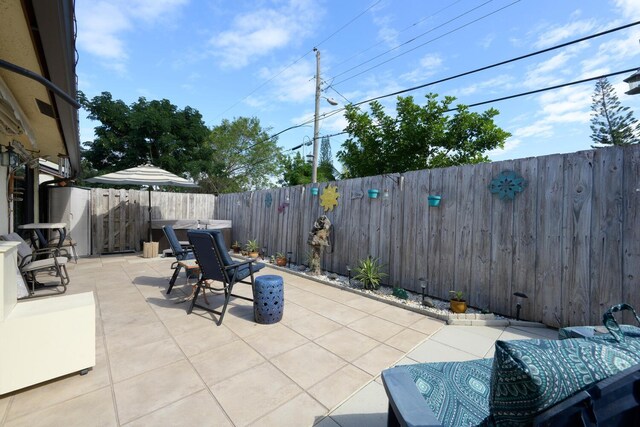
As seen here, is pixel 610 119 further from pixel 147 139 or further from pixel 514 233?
pixel 147 139

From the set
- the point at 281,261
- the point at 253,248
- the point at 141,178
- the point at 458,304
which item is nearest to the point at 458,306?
the point at 458,304

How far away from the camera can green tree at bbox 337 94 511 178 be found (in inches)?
519

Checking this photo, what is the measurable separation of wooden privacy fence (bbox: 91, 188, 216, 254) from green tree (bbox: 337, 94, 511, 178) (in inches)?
348

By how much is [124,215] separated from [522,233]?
9742mm

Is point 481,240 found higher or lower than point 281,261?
higher

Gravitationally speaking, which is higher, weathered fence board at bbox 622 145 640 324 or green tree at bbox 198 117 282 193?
green tree at bbox 198 117 282 193

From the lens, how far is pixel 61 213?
283 inches

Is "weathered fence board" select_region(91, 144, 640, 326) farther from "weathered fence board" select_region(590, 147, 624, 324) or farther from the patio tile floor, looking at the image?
the patio tile floor

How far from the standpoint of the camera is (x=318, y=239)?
17.5ft

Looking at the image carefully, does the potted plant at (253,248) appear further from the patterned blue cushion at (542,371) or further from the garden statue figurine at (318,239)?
the patterned blue cushion at (542,371)

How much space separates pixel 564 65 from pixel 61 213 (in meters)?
12.0

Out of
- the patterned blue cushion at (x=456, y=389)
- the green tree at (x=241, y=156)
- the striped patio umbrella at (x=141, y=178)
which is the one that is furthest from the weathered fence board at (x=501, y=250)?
the green tree at (x=241, y=156)

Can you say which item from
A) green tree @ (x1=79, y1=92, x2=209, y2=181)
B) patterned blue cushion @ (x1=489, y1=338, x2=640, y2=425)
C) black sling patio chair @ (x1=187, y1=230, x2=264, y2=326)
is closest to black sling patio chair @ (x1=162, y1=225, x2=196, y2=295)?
black sling patio chair @ (x1=187, y1=230, x2=264, y2=326)

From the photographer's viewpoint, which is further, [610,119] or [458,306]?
[610,119]
